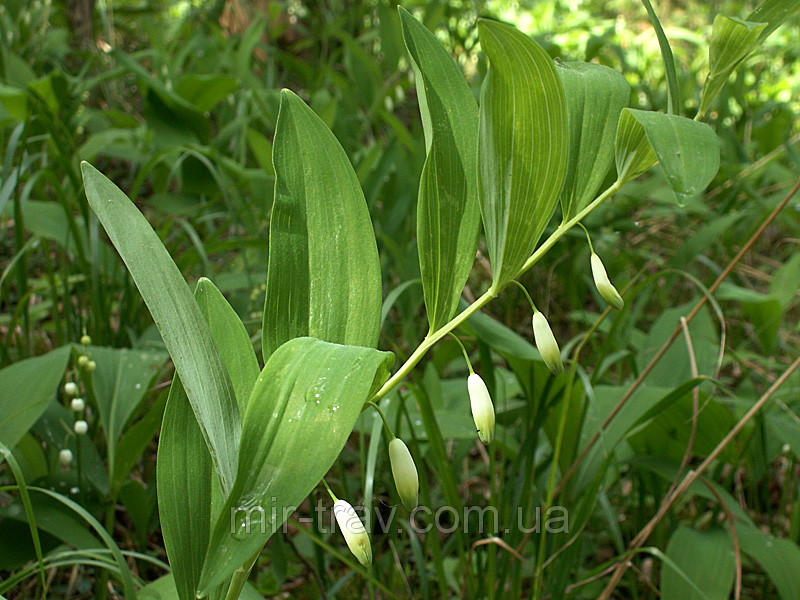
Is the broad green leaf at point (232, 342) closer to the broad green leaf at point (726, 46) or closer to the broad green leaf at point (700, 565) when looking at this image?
the broad green leaf at point (726, 46)

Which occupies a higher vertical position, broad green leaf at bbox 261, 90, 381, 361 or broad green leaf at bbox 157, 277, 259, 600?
broad green leaf at bbox 261, 90, 381, 361

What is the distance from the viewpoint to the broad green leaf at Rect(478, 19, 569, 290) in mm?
483

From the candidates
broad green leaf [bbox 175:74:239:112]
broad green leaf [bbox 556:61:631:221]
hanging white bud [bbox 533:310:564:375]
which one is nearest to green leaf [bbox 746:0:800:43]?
broad green leaf [bbox 556:61:631:221]

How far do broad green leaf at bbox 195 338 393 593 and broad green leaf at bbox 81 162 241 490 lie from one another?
39 millimetres

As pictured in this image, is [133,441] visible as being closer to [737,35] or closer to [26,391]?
[26,391]

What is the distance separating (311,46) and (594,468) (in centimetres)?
299

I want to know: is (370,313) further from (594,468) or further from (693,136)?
(594,468)

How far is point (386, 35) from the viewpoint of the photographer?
2531 millimetres

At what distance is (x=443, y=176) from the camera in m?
0.55

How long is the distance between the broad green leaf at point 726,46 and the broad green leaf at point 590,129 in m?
0.08

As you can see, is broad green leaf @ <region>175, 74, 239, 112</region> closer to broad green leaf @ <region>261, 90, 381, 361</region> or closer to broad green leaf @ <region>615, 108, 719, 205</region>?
broad green leaf @ <region>261, 90, 381, 361</region>

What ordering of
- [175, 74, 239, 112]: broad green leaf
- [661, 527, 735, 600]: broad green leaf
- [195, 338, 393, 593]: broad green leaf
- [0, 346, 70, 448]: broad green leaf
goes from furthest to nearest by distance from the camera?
[175, 74, 239, 112]: broad green leaf < [661, 527, 735, 600]: broad green leaf < [0, 346, 70, 448]: broad green leaf < [195, 338, 393, 593]: broad green leaf

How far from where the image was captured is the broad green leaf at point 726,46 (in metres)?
0.56

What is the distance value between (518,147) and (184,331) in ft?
1.01
